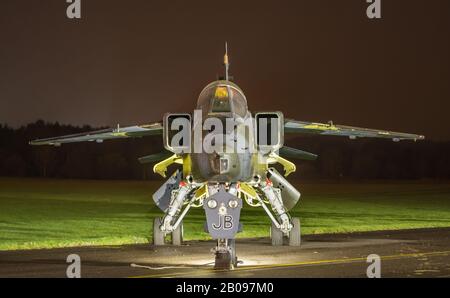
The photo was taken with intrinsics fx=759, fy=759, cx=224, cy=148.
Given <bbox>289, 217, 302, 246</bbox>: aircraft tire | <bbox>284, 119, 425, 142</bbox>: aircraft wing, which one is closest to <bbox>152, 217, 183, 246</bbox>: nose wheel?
<bbox>289, 217, 302, 246</bbox>: aircraft tire

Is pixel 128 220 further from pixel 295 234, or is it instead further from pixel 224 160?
pixel 224 160

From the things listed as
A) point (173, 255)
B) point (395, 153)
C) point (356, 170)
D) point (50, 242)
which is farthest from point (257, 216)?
point (395, 153)

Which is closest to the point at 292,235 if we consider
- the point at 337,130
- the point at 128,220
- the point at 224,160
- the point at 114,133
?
the point at 337,130

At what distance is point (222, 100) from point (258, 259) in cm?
359

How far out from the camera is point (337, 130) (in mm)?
19719

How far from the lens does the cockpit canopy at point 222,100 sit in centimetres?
1516

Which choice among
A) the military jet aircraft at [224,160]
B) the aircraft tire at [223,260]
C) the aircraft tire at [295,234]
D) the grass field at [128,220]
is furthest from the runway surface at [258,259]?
the grass field at [128,220]

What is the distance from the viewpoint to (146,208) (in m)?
39.3

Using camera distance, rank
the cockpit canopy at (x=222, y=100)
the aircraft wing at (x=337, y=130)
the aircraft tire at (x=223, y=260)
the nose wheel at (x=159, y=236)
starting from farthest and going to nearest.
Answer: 1. the nose wheel at (x=159, y=236)
2. the aircraft wing at (x=337, y=130)
3. the cockpit canopy at (x=222, y=100)
4. the aircraft tire at (x=223, y=260)

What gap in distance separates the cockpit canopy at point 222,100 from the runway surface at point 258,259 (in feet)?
10.1

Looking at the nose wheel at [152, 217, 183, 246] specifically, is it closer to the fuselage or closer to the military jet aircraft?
the military jet aircraft

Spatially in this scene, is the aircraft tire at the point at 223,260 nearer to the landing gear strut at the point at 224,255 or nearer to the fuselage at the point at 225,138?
the landing gear strut at the point at 224,255
